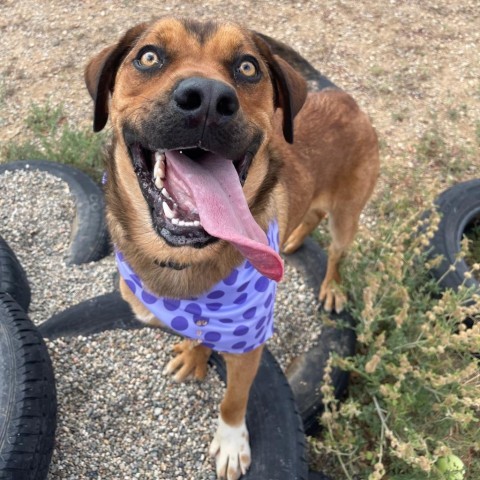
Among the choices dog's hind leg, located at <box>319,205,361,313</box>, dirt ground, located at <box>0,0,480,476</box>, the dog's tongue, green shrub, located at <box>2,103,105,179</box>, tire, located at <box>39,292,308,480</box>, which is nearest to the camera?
the dog's tongue

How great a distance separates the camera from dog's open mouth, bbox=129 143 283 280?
212cm

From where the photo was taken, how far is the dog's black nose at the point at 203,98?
188 cm

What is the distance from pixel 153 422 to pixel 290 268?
1702mm

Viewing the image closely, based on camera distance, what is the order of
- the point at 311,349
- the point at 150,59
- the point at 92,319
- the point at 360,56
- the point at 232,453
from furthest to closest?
1. the point at 360,56
2. the point at 311,349
3. the point at 92,319
4. the point at 232,453
5. the point at 150,59

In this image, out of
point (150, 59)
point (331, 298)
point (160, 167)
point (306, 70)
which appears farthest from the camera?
point (306, 70)

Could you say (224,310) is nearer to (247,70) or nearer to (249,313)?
(249,313)

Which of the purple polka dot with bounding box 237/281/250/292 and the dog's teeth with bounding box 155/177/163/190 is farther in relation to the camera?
the purple polka dot with bounding box 237/281/250/292

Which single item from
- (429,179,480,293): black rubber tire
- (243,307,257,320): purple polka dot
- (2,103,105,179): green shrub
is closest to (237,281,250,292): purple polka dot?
(243,307,257,320): purple polka dot

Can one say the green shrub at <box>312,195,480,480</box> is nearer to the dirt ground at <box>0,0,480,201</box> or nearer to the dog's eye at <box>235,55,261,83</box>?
the dog's eye at <box>235,55,261,83</box>

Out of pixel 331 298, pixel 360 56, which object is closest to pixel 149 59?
pixel 331 298

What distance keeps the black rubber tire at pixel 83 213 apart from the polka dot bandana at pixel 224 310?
5.43ft

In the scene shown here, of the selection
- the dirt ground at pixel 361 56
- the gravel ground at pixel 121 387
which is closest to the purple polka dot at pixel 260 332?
the gravel ground at pixel 121 387

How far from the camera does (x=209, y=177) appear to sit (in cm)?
220

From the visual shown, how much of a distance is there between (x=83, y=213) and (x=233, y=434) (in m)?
2.32
